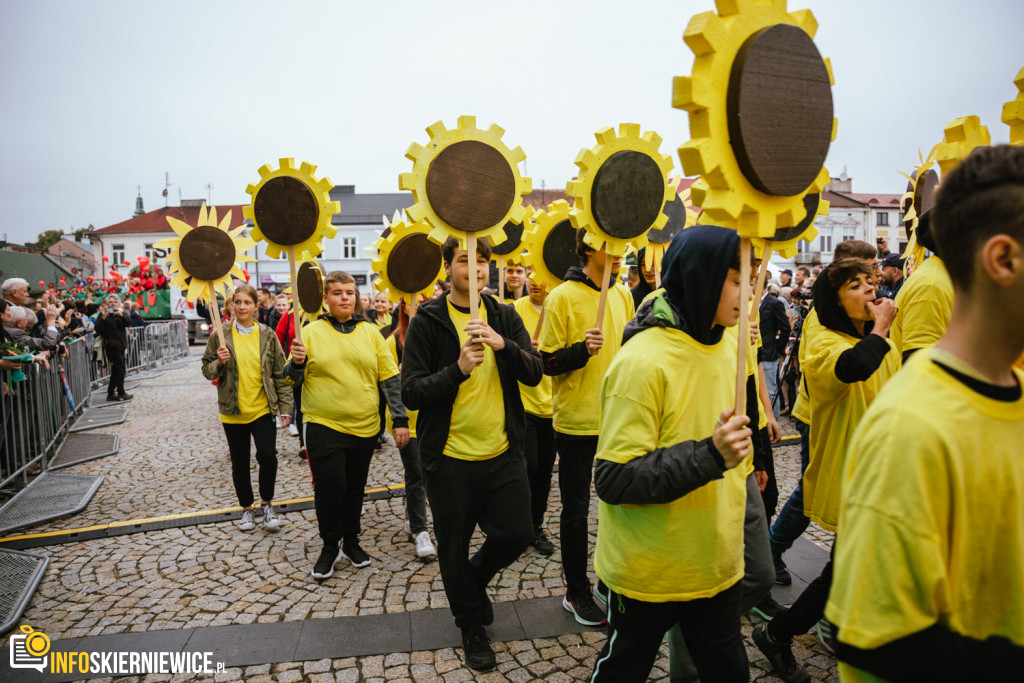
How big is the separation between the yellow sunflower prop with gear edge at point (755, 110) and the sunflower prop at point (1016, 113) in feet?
4.87

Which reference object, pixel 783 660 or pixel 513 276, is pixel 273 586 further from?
pixel 513 276

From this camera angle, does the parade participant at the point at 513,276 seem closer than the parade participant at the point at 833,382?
No

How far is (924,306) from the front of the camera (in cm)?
336

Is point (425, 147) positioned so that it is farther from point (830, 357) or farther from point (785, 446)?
point (785, 446)

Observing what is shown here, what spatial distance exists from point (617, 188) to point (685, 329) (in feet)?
5.84

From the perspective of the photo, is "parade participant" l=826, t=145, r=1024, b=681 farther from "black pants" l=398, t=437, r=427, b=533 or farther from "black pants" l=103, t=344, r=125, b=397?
"black pants" l=103, t=344, r=125, b=397

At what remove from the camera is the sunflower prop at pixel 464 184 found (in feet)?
10.7

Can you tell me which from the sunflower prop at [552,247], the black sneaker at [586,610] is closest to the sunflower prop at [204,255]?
the sunflower prop at [552,247]

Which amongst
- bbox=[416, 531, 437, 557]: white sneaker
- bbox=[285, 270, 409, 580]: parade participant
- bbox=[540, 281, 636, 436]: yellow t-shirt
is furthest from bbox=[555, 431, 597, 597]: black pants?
bbox=[416, 531, 437, 557]: white sneaker

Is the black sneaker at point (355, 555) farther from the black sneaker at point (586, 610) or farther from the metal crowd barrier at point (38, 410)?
the metal crowd barrier at point (38, 410)

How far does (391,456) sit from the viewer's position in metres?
7.98

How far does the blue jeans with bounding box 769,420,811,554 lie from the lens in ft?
11.7

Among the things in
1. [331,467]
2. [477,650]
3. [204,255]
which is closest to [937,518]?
[477,650]

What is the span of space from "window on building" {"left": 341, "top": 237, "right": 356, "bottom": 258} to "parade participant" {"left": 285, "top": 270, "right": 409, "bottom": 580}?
1938 inches
